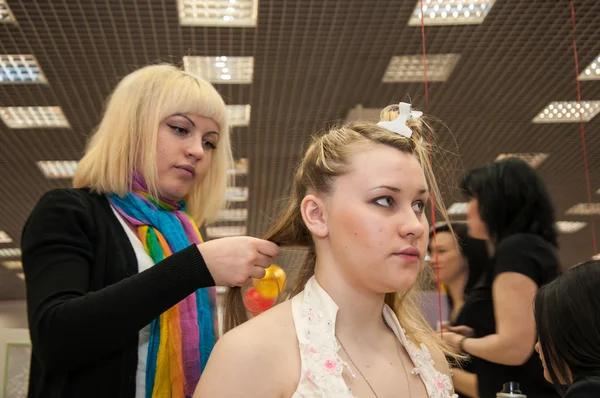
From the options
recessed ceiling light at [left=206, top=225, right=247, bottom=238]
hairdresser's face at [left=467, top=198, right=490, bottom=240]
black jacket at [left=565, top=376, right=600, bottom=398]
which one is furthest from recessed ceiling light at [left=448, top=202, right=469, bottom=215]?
recessed ceiling light at [left=206, top=225, right=247, bottom=238]

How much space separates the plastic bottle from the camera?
64.6 inches

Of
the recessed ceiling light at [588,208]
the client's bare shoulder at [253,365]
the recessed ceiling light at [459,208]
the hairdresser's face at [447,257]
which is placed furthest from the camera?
the recessed ceiling light at [588,208]

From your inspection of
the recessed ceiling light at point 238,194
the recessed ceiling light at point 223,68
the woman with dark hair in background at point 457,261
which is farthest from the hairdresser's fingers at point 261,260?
the recessed ceiling light at point 238,194

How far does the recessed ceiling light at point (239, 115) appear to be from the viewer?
10.6 feet

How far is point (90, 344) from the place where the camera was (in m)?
1.06

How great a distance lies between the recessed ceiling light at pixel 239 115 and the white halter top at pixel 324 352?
209 centimetres

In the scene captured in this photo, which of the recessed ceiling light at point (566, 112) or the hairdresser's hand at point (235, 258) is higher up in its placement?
the hairdresser's hand at point (235, 258)

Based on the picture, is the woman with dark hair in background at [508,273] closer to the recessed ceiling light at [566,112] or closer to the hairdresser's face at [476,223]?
the hairdresser's face at [476,223]

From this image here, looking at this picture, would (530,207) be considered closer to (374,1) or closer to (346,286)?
(346,286)

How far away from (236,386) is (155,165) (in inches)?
19.1

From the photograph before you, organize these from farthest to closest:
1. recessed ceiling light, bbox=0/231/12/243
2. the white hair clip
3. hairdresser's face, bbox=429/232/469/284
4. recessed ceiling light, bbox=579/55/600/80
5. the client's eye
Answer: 1. recessed ceiling light, bbox=0/231/12/243
2. recessed ceiling light, bbox=579/55/600/80
3. hairdresser's face, bbox=429/232/469/284
4. the white hair clip
5. the client's eye

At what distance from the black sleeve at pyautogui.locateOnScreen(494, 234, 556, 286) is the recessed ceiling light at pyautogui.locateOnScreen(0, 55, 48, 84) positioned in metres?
1.87

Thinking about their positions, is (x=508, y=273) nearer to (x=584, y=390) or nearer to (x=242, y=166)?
(x=584, y=390)

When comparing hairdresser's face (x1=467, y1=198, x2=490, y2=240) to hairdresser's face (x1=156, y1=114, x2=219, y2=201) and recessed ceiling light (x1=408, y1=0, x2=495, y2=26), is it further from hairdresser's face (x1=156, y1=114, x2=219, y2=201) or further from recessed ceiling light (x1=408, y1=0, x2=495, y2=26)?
recessed ceiling light (x1=408, y1=0, x2=495, y2=26)
